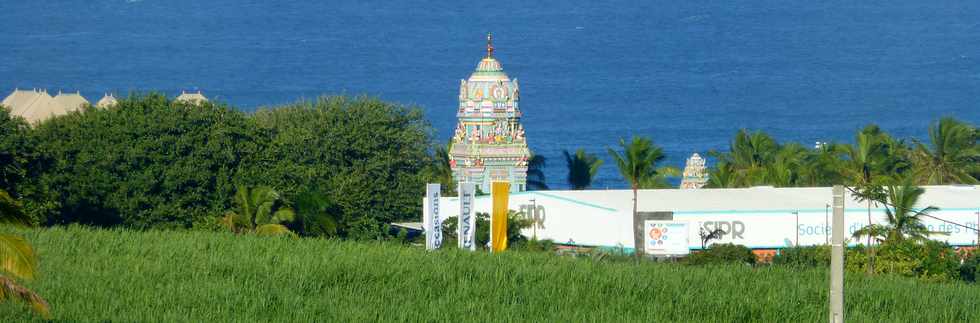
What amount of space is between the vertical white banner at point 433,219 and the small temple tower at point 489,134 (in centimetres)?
1674

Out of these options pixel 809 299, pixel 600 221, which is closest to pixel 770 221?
pixel 600 221

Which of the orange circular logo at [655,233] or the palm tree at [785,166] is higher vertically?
the palm tree at [785,166]

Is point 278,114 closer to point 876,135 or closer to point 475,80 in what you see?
point 475,80

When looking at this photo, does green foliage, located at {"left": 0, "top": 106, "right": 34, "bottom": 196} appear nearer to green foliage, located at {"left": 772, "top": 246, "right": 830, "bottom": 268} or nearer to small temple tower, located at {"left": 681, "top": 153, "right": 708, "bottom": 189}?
green foliage, located at {"left": 772, "top": 246, "right": 830, "bottom": 268}

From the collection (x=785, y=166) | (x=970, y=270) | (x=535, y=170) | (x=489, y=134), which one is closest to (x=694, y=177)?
(x=785, y=166)

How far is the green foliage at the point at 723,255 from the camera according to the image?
56.2 metres

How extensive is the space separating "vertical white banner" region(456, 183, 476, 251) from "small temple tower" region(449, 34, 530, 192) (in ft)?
51.6

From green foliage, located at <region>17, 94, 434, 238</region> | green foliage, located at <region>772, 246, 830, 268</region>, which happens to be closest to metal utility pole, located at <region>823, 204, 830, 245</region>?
green foliage, located at <region>772, 246, 830, 268</region>

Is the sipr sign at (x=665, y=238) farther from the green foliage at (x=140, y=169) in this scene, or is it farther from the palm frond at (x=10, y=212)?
the palm frond at (x=10, y=212)

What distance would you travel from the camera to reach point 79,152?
59.2m

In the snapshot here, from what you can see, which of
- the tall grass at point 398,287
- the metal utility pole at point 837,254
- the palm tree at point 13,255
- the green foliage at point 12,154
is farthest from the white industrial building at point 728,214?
the palm tree at point 13,255

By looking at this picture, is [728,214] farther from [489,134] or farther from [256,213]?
[256,213]

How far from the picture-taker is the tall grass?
1464 inches

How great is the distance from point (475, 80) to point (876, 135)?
19437mm
